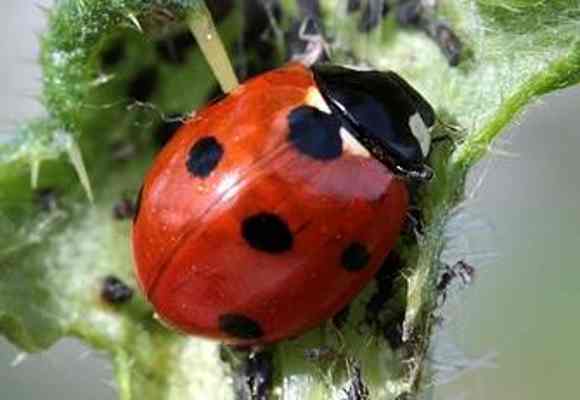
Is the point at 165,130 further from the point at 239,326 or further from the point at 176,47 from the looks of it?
the point at 239,326

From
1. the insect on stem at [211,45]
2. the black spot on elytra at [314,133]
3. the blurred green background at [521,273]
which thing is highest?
the insect on stem at [211,45]

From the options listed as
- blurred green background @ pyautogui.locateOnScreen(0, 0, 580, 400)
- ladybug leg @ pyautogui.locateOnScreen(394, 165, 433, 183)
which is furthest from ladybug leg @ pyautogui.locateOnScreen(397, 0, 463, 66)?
blurred green background @ pyautogui.locateOnScreen(0, 0, 580, 400)

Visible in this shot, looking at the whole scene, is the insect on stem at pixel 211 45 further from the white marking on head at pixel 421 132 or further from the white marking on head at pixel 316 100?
the white marking on head at pixel 421 132

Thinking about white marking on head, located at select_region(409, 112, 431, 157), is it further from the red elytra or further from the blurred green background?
the blurred green background

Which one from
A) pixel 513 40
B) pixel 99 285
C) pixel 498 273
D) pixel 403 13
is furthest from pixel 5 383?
pixel 513 40

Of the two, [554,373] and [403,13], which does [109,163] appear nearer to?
[403,13]

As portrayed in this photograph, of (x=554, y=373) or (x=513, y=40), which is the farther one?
(x=554, y=373)

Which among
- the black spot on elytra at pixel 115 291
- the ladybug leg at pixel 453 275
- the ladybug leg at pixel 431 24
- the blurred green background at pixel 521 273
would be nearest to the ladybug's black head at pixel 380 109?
the ladybug leg at pixel 431 24
